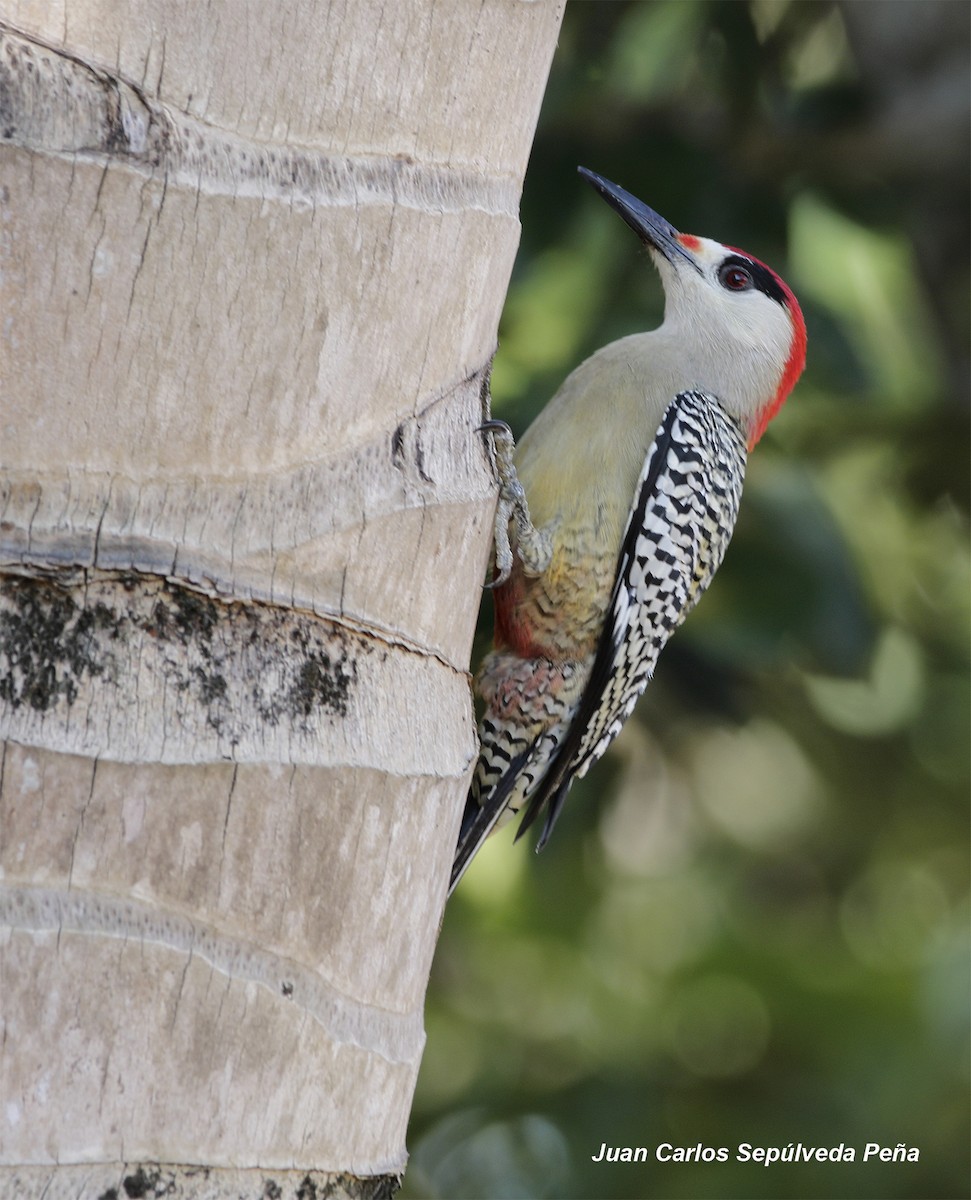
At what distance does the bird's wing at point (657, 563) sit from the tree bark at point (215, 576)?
1.57 m

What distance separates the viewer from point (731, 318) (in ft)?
11.7

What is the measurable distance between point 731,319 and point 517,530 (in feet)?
3.21

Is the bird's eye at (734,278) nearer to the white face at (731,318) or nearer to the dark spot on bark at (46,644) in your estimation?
the white face at (731,318)

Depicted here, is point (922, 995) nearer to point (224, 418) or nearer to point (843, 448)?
point (843, 448)

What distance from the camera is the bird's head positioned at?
3479mm

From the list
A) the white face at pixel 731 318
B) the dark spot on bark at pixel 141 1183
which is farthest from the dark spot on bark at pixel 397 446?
the white face at pixel 731 318

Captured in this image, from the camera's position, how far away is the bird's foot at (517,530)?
2.75 metres

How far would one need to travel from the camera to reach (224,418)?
1.38 meters

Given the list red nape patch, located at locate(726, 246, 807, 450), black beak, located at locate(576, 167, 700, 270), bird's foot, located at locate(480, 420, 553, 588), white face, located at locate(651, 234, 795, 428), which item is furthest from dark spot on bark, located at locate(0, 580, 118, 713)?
red nape patch, located at locate(726, 246, 807, 450)

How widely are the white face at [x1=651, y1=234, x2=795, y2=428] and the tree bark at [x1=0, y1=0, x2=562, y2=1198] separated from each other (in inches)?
79.3

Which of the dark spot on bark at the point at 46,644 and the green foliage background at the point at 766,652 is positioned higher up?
the dark spot on bark at the point at 46,644

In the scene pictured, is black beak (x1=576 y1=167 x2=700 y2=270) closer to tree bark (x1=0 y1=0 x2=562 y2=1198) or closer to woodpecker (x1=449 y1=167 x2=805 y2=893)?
woodpecker (x1=449 y1=167 x2=805 y2=893)

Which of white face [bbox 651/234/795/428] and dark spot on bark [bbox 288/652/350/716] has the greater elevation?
dark spot on bark [bbox 288/652/350/716]

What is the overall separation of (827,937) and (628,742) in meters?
1.01
